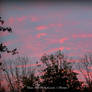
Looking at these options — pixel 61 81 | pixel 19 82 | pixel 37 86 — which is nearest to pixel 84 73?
pixel 61 81

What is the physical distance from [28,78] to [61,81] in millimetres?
2847

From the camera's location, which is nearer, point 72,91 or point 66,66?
point 72,91

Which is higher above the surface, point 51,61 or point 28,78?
point 51,61

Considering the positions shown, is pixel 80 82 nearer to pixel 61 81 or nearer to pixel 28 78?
pixel 61 81

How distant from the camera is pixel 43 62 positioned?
1570 cm

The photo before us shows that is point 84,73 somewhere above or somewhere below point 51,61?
below

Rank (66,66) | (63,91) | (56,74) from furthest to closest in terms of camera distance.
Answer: (66,66)
(56,74)
(63,91)

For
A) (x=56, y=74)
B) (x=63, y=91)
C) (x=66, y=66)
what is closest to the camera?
(x=63, y=91)

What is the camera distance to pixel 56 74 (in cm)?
1451

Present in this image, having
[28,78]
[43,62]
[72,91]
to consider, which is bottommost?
[72,91]

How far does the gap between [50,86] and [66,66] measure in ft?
8.29

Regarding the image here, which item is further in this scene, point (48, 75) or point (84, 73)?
point (84, 73)

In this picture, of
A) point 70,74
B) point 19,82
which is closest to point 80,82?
point 70,74

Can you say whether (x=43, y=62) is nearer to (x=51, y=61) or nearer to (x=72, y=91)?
(x=51, y=61)
